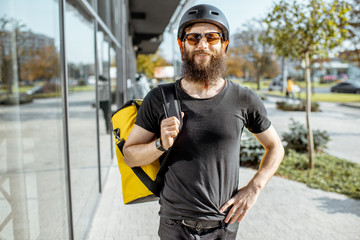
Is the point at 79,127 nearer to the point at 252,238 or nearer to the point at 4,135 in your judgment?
the point at 252,238

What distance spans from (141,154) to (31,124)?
1.03 meters

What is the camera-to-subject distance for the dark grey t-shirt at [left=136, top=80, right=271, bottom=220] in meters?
1.76

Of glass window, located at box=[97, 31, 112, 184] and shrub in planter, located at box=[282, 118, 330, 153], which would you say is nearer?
glass window, located at box=[97, 31, 112, 184]

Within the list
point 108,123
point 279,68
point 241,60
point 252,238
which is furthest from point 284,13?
point 279,68

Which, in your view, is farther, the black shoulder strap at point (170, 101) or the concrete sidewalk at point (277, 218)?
the concrete sidewalk at point (277, 218)

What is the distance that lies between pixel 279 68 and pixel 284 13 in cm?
4710

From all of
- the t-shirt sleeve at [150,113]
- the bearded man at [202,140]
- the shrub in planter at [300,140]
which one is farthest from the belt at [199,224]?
the shrub in planter at [300,140]

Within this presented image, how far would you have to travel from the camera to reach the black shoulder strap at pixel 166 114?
1701mm

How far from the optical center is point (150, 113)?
1789 millimetres

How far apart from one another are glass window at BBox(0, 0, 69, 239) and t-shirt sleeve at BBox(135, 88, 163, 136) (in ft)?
2.32

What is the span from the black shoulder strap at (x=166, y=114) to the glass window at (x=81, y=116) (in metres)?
2.08

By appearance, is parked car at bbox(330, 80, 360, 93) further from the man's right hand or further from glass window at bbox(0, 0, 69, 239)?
the man's right hand

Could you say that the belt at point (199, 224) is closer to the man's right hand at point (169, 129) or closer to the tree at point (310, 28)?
the man's right hand at point (169, 129)

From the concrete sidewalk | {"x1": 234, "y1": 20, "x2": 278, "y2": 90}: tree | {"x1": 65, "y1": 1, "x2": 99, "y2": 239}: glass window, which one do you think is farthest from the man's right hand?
{"x1": 234, "y1": 20, "x2": 278, "y2": 90}: tree
